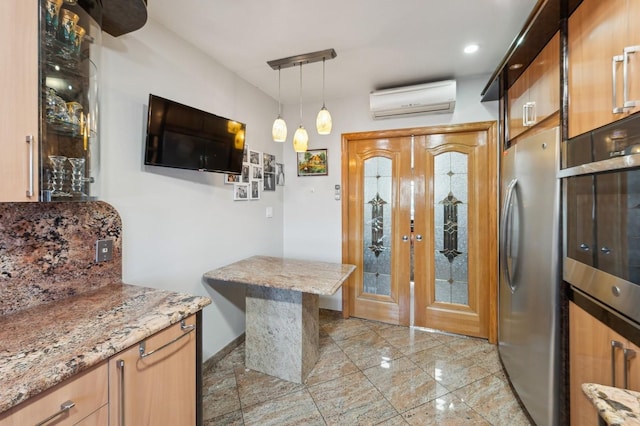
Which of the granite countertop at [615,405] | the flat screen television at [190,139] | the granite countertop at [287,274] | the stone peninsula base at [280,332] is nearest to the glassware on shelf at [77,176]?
the flat screen television at [190,139]

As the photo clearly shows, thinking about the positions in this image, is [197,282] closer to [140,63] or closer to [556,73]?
[140,63]

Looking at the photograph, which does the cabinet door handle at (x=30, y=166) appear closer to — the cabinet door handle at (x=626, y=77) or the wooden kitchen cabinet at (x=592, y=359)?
the cabinet door handle at (x=626, y=77)

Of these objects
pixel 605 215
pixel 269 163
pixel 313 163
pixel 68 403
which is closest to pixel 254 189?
pixel 269 163

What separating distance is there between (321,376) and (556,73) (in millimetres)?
2575

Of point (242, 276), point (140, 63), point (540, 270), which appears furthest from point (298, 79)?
point (540, 270)

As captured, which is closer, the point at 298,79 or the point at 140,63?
the point at 140,63

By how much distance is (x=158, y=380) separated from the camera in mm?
1122

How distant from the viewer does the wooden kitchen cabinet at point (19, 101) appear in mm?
885

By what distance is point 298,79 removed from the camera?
2.69m

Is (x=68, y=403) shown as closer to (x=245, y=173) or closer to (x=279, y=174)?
(x=245, y=173)

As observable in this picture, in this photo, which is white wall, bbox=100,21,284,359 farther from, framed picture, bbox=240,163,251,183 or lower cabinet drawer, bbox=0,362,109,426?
lower cabinet drawer, bbox=0,362,109,426

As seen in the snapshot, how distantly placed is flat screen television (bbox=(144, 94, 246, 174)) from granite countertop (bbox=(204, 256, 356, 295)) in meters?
0.83

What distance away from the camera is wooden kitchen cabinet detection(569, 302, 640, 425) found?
3.41ft

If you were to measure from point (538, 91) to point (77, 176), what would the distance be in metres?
2.62
